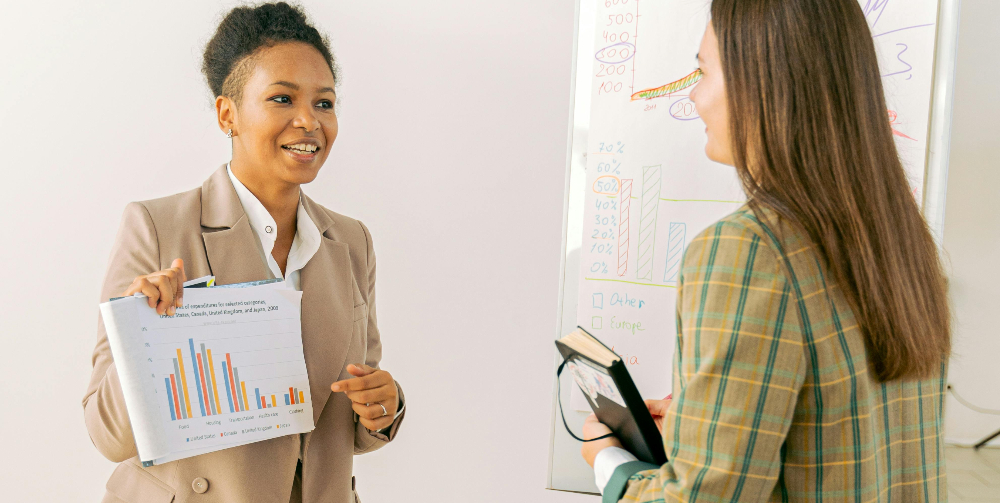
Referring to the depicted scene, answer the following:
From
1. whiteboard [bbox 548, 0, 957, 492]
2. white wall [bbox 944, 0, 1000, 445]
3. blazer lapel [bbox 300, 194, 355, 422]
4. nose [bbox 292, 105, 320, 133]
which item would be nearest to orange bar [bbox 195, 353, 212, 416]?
blazer lapel [bbox 300, 194, 355, 422]

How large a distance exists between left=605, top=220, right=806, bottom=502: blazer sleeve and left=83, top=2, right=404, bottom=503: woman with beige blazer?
0.71 metres

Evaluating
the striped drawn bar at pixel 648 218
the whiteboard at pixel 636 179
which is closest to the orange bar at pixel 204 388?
the whiteboard at pixel 636 179

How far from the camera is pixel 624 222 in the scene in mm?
1712

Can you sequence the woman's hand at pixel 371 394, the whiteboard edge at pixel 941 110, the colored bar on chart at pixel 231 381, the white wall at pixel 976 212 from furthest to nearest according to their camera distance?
the white wall at pixel 976 212 → the whiteboard edge at pixel 941 110 → the woman's hand at pixel 371 394 → the colored bar on chart at pixel 231 381

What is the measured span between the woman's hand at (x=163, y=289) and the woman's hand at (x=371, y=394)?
0.33 metres

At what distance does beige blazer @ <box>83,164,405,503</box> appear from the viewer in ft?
3.45

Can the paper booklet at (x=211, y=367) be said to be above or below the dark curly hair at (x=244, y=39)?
below

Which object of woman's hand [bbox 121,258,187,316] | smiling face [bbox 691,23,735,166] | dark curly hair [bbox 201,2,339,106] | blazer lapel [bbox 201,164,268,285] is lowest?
woman's hand [bbox 121,258,187,316]

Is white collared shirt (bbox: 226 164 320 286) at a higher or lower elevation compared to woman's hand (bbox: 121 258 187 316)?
higher

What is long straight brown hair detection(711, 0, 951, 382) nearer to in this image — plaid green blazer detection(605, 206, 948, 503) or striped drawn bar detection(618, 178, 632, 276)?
plaid green blazer detection(605, 206, 948, 503)

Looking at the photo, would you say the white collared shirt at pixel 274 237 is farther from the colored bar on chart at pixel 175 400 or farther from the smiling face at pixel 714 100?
the smiling face at pixel 714 100

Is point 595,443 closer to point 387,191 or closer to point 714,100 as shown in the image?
point 714,100

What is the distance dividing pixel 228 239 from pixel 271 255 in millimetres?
101

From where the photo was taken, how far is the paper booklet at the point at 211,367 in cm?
93
